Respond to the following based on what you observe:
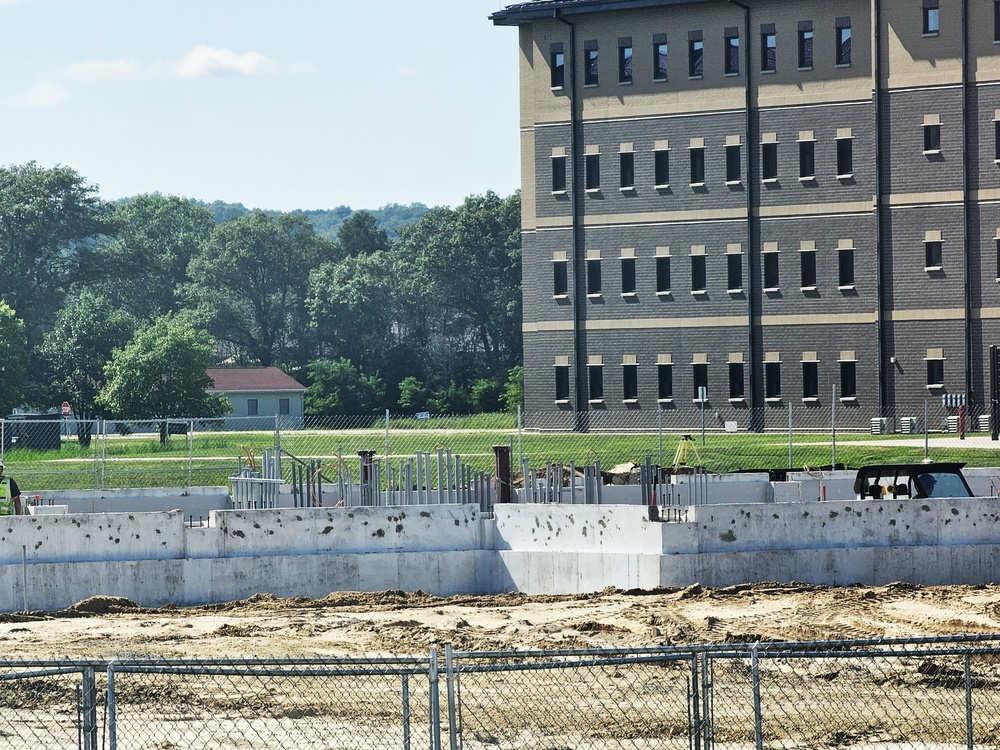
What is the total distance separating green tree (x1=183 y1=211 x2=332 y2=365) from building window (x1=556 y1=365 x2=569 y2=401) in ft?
190

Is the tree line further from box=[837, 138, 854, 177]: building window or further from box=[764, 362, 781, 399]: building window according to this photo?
box=[837, 138, 854, 177]: building window

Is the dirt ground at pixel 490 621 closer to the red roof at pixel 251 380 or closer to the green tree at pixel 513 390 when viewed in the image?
the green tree at pixel 513 390

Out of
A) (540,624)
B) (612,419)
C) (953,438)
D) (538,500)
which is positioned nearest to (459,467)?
(538,500)

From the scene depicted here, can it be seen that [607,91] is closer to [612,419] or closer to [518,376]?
[612,419]

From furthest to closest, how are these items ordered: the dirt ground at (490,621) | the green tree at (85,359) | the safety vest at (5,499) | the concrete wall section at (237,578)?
the green tree at (85,359) < the safety vest at (5,499) < the concrete wall section at (237,578) < the dirt ground at (490,621)

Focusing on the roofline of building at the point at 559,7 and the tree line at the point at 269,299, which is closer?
the roofline of building at the point at 559,7

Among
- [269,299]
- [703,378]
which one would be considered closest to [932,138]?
[703,378]

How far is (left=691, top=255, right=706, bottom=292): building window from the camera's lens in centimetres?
6238

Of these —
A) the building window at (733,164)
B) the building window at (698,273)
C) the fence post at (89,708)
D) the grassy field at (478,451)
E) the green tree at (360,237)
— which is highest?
the green tree at (360,237)

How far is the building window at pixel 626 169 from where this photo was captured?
62.8 meters

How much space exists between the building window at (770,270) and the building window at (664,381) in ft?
15.9

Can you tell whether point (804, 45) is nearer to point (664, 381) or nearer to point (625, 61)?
point (625, 61)

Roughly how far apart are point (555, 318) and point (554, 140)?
697 centimetres

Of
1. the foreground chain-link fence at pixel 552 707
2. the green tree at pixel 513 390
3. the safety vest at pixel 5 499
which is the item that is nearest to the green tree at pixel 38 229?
the green tree at pixel 513 390
